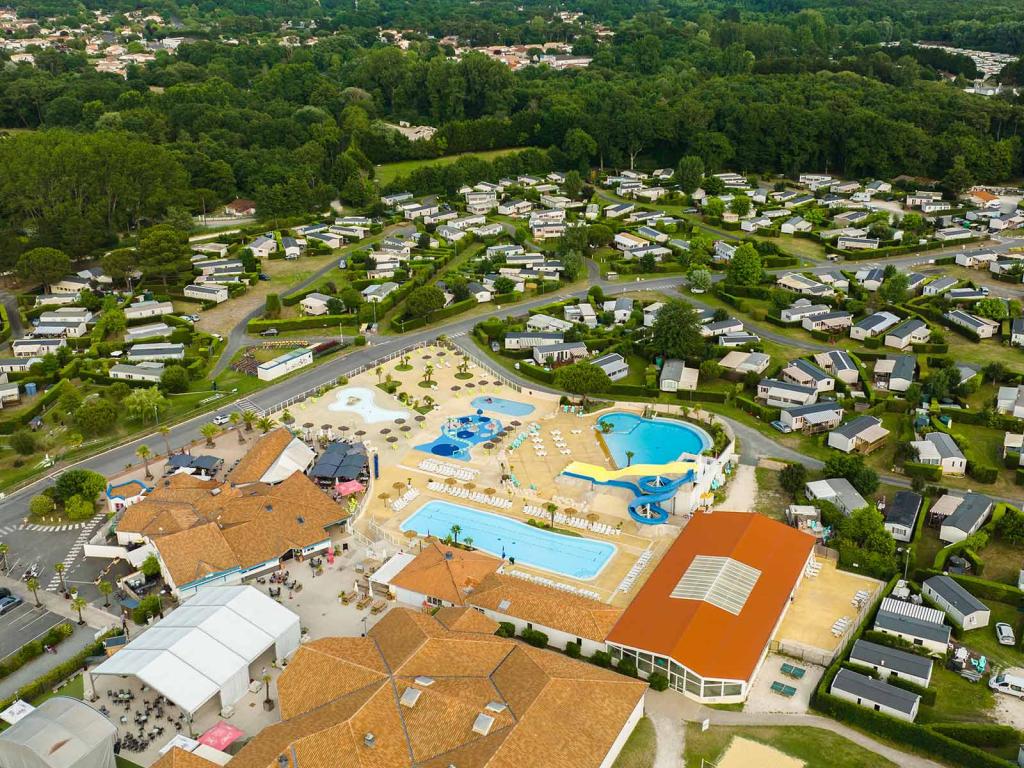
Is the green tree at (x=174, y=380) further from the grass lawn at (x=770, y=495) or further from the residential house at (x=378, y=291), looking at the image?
the grass lawn at (x=770, y=495)

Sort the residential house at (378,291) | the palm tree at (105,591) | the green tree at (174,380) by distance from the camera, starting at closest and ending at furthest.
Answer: the palm tree at (105,591) < the green tree at (174,380) < the residential house at (378,291)

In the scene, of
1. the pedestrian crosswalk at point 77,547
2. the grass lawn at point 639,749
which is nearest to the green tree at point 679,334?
the grass lawn at point 639,749

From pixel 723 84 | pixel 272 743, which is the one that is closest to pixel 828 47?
pixel 723 84

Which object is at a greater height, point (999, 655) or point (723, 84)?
point (723, 84)

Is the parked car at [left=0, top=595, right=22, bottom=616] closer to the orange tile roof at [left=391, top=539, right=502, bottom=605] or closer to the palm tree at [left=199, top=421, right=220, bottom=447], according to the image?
the palm tree at [left=199, top=421, right=220, bottom=447]

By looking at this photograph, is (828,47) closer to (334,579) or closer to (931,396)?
(931,396)

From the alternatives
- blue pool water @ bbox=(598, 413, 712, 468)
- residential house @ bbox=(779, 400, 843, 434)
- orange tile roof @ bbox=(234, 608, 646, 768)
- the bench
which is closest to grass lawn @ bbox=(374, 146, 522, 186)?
blue pool water @ bbox=(598, 413, 712, 468)
